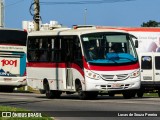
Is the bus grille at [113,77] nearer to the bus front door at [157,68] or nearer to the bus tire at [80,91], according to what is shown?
the bus tire at [80,91]

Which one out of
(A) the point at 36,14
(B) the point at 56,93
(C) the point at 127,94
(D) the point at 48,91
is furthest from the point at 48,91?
(A) the point at 36,14

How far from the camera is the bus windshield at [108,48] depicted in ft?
82.9

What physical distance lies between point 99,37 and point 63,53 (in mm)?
1972

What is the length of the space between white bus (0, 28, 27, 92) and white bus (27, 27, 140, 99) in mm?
7847

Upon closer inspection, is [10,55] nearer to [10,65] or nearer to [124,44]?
[10,65]

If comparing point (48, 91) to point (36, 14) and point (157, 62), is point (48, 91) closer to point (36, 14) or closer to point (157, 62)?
point (157, 62)

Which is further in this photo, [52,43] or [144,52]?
[144,52]

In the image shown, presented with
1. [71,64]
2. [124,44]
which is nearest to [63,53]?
[71,64]

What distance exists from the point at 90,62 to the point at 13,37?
1166cm

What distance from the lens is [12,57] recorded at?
3628 cm

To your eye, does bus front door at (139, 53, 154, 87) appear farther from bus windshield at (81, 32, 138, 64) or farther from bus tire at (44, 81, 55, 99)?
bus windshield at (81, 32, 138, 64)

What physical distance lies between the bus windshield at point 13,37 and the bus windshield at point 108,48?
10887 mm

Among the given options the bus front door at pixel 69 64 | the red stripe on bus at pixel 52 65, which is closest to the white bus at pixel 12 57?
the red stripe on bus at pixel 52 65

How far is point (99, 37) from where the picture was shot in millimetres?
25719
